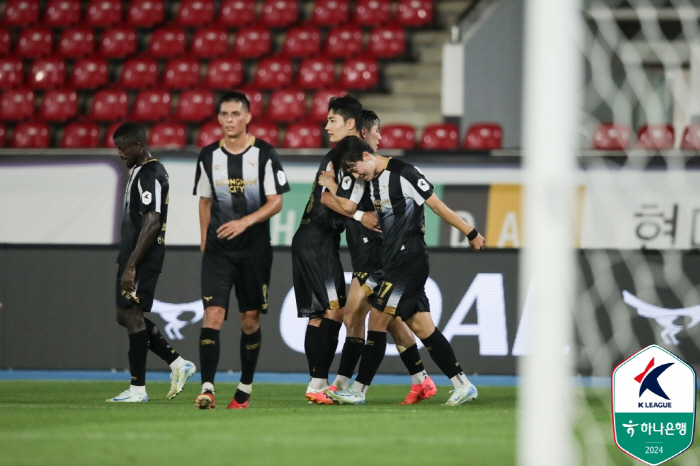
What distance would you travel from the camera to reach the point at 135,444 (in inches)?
170

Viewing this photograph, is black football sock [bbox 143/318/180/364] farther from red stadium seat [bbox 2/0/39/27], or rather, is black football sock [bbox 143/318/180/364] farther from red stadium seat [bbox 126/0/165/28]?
red stadium seat [bbox 2/0/39/27]

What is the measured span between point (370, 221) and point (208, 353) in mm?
1438

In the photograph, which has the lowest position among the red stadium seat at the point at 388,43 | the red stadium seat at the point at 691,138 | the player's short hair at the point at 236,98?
the player's short hair at the point at 236,98

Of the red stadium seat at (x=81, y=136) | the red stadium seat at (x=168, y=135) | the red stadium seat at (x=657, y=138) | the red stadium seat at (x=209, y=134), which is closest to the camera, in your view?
the red stadium seat at (x=657, y=138)

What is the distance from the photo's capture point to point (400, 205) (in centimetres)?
650

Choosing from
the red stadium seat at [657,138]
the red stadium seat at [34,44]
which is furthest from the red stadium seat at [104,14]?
the red stadium seat at [657,138]

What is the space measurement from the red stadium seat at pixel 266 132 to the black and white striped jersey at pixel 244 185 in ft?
19.7

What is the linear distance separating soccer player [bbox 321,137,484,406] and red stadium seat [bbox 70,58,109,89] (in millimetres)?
8186

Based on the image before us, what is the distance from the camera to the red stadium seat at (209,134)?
12312 mm

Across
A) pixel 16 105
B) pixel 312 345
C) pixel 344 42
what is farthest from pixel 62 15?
pixel 312 345

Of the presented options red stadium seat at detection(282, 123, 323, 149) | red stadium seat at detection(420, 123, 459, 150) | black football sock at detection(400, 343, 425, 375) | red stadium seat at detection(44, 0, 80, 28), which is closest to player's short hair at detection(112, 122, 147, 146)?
black football sock at detection(400, 343, 425, 375)

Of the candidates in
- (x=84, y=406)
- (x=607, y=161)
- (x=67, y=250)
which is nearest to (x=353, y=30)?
(x=607, y=161)

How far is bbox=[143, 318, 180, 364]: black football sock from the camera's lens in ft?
22.8

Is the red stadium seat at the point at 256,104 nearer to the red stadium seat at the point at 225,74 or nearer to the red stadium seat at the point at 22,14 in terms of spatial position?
the red stadium seat at the point at 225,74
